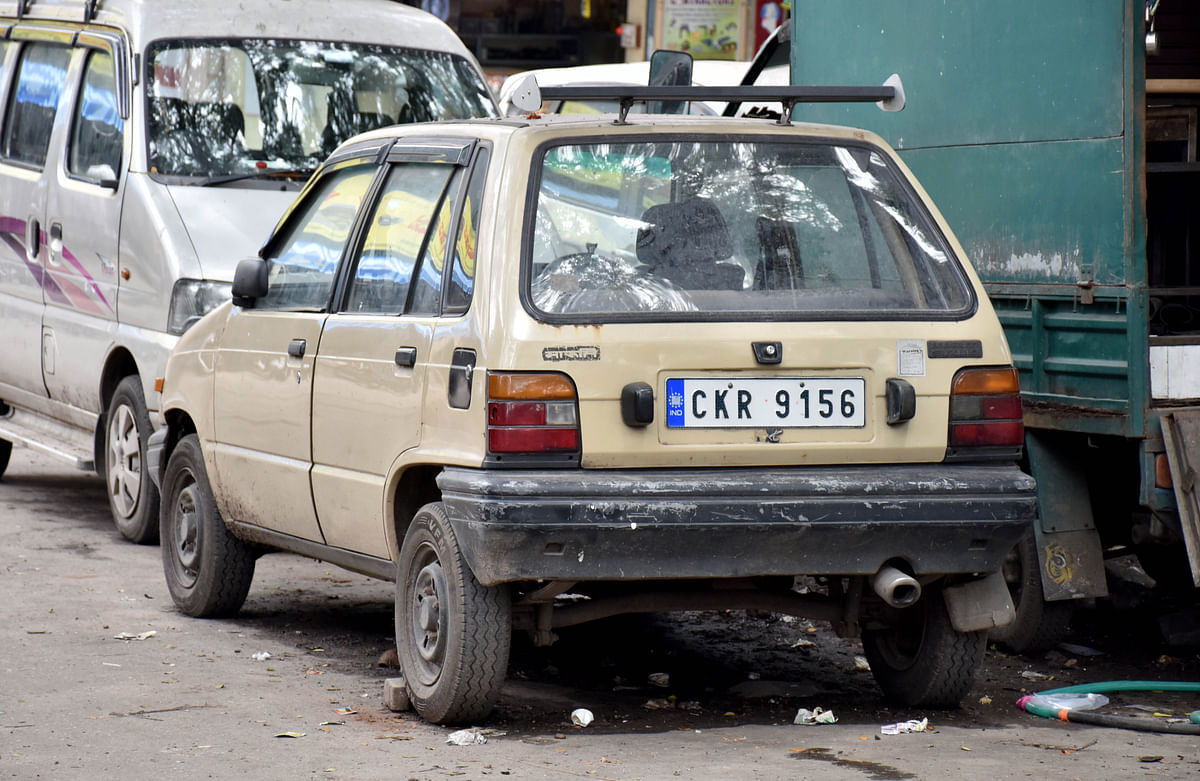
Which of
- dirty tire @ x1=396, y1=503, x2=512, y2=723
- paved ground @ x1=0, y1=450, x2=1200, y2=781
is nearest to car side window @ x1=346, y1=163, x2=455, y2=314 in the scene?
dirty tire @ x1=396, y1=503, x2=512, y2=723

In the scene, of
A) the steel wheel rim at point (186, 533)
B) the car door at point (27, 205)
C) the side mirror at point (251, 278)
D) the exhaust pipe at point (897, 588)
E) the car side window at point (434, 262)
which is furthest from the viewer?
the car door at point (27, 205)

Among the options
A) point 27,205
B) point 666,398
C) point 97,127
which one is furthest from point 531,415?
point 27,205

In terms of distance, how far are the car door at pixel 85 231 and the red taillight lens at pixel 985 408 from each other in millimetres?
4713

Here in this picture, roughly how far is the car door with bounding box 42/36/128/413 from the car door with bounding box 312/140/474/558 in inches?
123

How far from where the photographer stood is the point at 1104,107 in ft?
19.1

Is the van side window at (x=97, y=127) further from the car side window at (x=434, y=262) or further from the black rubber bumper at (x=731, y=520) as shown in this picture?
the black rubber bumper at (x=731, y=520)

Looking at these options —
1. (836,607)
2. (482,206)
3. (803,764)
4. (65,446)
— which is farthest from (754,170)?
(65,446)

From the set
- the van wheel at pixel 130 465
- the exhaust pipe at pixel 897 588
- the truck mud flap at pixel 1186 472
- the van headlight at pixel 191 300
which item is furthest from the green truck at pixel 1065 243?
the van wheel at pixel 130 465

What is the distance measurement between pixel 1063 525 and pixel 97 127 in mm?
5137

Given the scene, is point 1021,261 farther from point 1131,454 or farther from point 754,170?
point 754,170

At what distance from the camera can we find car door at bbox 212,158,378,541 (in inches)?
232

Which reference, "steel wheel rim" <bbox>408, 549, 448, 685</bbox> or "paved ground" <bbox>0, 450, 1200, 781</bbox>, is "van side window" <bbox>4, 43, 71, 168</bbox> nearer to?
"paved ground" <bbox>0, 450, 1200, 781</bbox>

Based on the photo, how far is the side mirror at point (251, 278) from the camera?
20.2 feet

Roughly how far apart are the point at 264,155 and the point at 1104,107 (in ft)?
14.1
